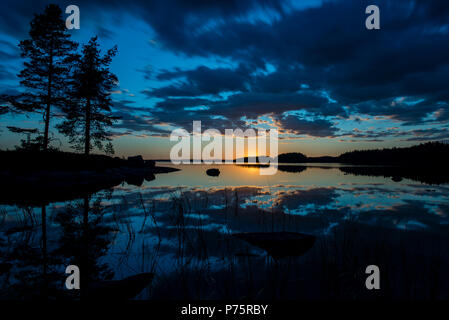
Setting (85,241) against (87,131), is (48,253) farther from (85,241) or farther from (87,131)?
(87,131)

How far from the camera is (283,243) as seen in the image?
4121 mm

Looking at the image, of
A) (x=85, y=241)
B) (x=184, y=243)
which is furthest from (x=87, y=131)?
(x=184, y=243)

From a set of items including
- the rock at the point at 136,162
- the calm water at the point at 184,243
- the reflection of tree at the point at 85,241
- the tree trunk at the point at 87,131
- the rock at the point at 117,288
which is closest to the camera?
the rock at the point at 117,288

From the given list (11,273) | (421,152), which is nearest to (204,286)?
(11,273)

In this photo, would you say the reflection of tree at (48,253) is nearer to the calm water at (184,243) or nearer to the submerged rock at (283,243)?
the calm water at (184,243)

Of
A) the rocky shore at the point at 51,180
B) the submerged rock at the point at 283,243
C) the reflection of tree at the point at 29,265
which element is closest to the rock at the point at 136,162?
the rocky shore at the point at 51,180

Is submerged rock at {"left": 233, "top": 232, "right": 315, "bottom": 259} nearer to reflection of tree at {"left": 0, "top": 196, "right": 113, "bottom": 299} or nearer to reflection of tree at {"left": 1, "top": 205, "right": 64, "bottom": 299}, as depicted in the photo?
reflection of tree at {"left": 0, "top": 196, "right": 113, "bottom": 299}

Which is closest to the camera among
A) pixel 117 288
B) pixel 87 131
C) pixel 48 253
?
pixel 117 288

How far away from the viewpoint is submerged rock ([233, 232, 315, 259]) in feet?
13.6

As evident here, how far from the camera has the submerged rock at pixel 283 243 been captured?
413cm
